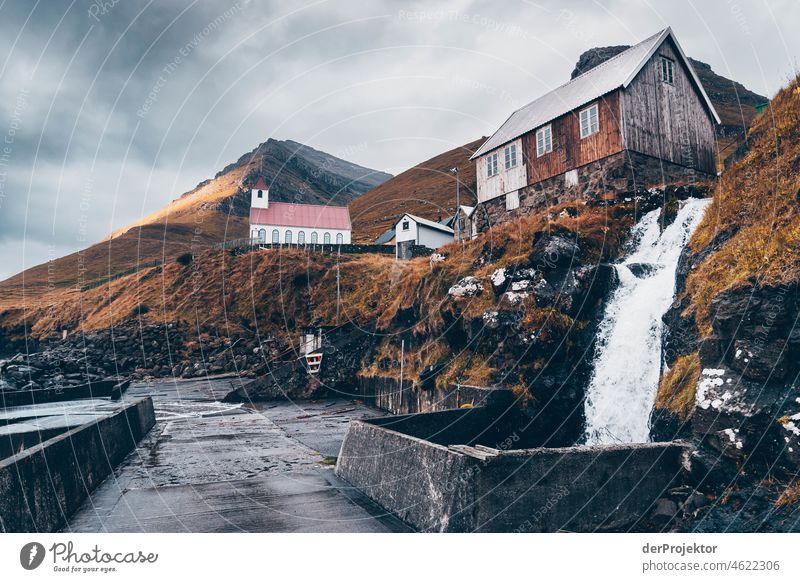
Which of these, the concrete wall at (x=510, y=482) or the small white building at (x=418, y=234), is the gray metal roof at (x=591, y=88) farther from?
the concrete wall at (x=510, y=482)

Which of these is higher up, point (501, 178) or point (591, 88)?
point (591, 88)

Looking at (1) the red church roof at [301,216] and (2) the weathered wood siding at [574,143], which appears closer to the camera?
(2) the weathered wood siding at [574,143]

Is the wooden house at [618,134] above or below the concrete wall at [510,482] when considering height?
above

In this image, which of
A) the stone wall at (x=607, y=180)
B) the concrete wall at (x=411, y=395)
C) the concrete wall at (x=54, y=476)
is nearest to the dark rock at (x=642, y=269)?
the concrete wall at (x=411, y=395)

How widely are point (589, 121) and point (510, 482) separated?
32.7 metres

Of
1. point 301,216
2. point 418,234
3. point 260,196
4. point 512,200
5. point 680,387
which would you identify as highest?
point 260,196

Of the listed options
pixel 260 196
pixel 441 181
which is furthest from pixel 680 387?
pixel 441 181

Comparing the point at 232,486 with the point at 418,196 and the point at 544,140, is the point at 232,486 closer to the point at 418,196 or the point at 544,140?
the point at 544,140

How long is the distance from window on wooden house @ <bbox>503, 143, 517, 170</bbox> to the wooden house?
0.08 meters

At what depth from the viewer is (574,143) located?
117 ft

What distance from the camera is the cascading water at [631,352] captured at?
16.7m

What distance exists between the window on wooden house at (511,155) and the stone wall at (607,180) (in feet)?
9.07

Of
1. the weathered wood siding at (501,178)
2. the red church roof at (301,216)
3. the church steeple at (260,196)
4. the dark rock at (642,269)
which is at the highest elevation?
the church steeple at (260,196)

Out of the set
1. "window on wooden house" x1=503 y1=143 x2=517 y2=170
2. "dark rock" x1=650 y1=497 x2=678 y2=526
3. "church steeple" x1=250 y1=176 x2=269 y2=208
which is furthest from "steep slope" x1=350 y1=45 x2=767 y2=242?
"dark rock" x1=650 y1=497 x2=678 y2=526
